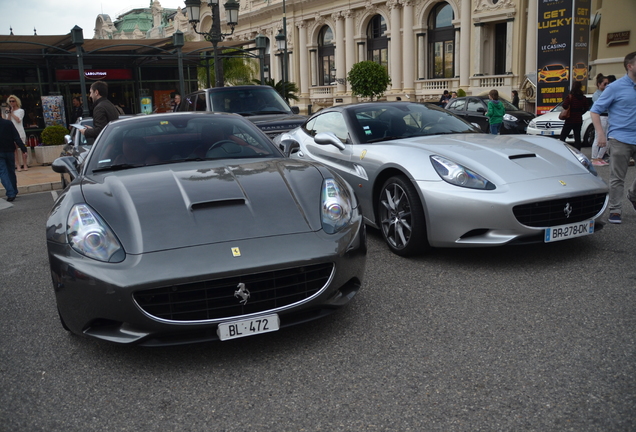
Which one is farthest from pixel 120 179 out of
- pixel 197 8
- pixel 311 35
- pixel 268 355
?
pixel 311 35

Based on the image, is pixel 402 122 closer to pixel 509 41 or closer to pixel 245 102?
pixel 245 102

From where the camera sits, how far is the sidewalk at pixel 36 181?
11664 mm

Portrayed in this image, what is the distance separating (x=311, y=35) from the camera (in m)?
50.6

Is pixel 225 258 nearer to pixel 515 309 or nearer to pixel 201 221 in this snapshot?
pixel 201 221

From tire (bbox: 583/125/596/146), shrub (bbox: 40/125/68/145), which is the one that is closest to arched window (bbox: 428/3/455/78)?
tire (bbox: 583/125/596/146)

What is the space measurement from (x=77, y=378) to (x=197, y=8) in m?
18.6

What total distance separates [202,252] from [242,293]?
12.3 inches

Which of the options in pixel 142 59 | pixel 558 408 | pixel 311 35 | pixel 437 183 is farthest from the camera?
pixel 311 35

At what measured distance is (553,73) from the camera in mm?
18562

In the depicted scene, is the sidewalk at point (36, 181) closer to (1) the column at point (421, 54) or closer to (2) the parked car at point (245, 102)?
(2) the parked car at point (245, 102)

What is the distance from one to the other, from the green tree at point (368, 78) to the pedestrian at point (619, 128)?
104 ft

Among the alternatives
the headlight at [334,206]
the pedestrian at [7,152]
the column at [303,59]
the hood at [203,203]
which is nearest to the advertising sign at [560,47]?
the pedestrian at [7,152]

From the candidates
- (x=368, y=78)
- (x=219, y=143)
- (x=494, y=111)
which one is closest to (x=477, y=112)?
(x=494, y=111)

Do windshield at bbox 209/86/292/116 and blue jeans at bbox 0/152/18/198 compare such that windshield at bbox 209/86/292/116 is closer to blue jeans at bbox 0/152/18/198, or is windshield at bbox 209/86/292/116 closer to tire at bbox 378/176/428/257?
blue jeans at bbox 0/152/18/198
